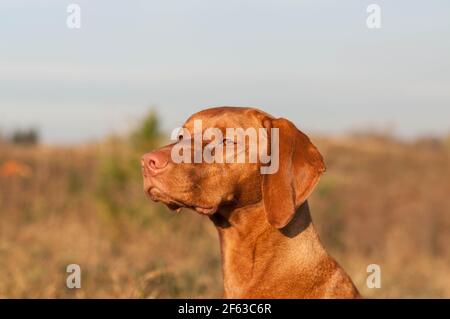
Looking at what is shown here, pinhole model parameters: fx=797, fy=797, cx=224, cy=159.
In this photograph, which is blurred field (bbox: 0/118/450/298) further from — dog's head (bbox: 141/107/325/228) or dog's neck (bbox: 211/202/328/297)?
dog's head (bbox: 141/107/325/228)

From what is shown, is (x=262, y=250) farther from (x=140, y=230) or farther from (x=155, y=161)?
(x=140, y=230)

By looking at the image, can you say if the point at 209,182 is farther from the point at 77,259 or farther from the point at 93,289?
the point at 77,259

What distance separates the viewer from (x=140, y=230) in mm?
12141

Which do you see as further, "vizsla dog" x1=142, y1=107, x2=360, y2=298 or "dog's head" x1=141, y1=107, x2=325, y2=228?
"vizsla dog" x1=142, y1=107, x2=360, y2=298

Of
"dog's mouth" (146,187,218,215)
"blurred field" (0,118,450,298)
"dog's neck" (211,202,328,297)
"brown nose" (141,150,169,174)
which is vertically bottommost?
"blurred field" (0,118,450,298)

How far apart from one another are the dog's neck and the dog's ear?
0.46 feet

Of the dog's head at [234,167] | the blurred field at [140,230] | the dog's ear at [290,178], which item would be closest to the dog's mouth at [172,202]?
the dog's head at [234,167]

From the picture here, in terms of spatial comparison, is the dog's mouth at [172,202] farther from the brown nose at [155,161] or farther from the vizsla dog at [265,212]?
the brown nose at [155,161]

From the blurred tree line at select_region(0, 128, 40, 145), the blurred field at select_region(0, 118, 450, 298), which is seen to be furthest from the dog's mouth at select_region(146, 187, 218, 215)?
the blurred tree line at select_region(0, 128, 40, 145)

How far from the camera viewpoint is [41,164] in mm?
16766

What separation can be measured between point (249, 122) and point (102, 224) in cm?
832

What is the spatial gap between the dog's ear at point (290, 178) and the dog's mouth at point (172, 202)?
319mm

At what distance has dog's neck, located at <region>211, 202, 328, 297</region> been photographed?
4.43 m
